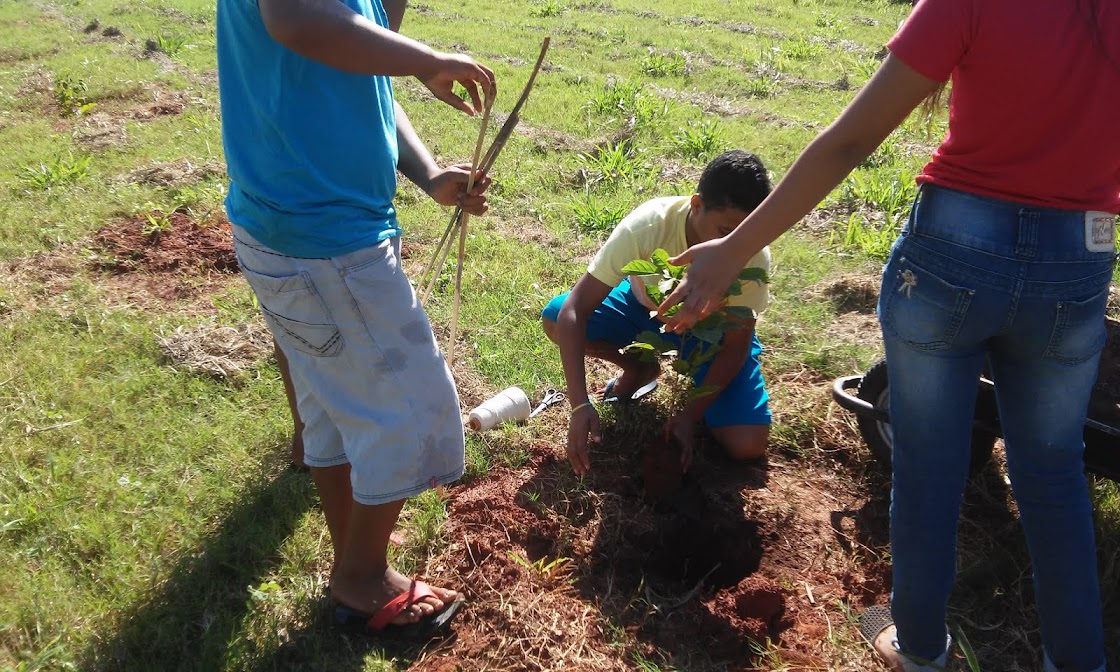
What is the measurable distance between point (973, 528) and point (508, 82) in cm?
626

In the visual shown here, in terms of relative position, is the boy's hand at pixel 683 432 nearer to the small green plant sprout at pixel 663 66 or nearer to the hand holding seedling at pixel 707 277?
the hand holding seedling at pixel 707 277

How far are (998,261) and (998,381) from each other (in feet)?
1.14

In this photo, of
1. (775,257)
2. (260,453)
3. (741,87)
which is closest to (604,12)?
(741,87)

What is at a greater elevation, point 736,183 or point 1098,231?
point 1098,231

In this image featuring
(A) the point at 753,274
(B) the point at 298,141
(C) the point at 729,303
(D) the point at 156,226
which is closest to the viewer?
(B) the point at 298,141

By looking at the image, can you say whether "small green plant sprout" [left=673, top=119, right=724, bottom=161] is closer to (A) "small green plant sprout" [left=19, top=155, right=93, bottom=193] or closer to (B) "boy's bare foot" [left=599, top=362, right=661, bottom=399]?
(B) "boy's bare foot" [left=599, top=362, right=661, bottom=399]

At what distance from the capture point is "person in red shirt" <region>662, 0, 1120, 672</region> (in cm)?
150

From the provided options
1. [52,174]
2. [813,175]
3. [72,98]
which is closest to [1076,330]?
[813,175]

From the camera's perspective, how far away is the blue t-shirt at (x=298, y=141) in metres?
1.86

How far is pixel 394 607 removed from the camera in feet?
7.55

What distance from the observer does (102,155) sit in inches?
246

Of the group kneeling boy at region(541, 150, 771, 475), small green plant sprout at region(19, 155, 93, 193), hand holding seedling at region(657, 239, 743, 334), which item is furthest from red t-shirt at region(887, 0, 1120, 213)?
small green plant sprout at region(19, 155, 93, 193)

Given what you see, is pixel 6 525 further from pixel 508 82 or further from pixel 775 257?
pixel 508 82

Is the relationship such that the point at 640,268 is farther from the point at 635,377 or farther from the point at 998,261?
the point at 998,261
